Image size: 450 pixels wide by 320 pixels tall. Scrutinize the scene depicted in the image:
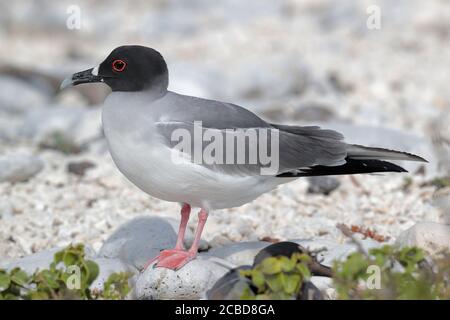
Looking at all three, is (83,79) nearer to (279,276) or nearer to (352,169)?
(352,169)

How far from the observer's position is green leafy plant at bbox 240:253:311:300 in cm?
412

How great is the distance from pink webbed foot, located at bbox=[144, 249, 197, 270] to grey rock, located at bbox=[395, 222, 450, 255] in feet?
4.13

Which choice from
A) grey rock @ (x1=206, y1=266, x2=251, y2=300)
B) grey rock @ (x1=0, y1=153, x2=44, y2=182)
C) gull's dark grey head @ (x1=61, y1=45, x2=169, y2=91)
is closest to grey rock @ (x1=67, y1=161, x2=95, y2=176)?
grey rock @ (x1=0, y1=153, x2=44, y2=182)

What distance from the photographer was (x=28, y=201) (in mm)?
7293

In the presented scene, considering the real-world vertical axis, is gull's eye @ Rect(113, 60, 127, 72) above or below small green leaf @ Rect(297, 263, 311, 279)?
above

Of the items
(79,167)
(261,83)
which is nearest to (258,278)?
(79,167)

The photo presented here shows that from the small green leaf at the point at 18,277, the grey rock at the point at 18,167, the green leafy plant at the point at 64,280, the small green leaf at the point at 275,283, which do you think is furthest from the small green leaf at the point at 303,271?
the grey rock at the point at 18,167

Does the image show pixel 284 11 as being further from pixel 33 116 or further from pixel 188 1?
pixel 33 116

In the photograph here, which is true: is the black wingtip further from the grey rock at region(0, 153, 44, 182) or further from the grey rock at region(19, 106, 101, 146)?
the grey rock at region(19, 106, 101, 146)

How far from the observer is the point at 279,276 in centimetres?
416

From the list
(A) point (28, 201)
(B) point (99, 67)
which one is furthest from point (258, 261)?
(A) point (28, 201)

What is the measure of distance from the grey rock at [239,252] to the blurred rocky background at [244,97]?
50cm

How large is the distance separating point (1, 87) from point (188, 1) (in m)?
7.48

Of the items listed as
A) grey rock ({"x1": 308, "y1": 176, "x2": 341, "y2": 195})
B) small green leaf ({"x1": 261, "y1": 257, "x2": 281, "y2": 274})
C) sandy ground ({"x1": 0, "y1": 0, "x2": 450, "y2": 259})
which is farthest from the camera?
grey rock ({"x1": 308, "y1": 176, "x2": 341, "y2": 195})
